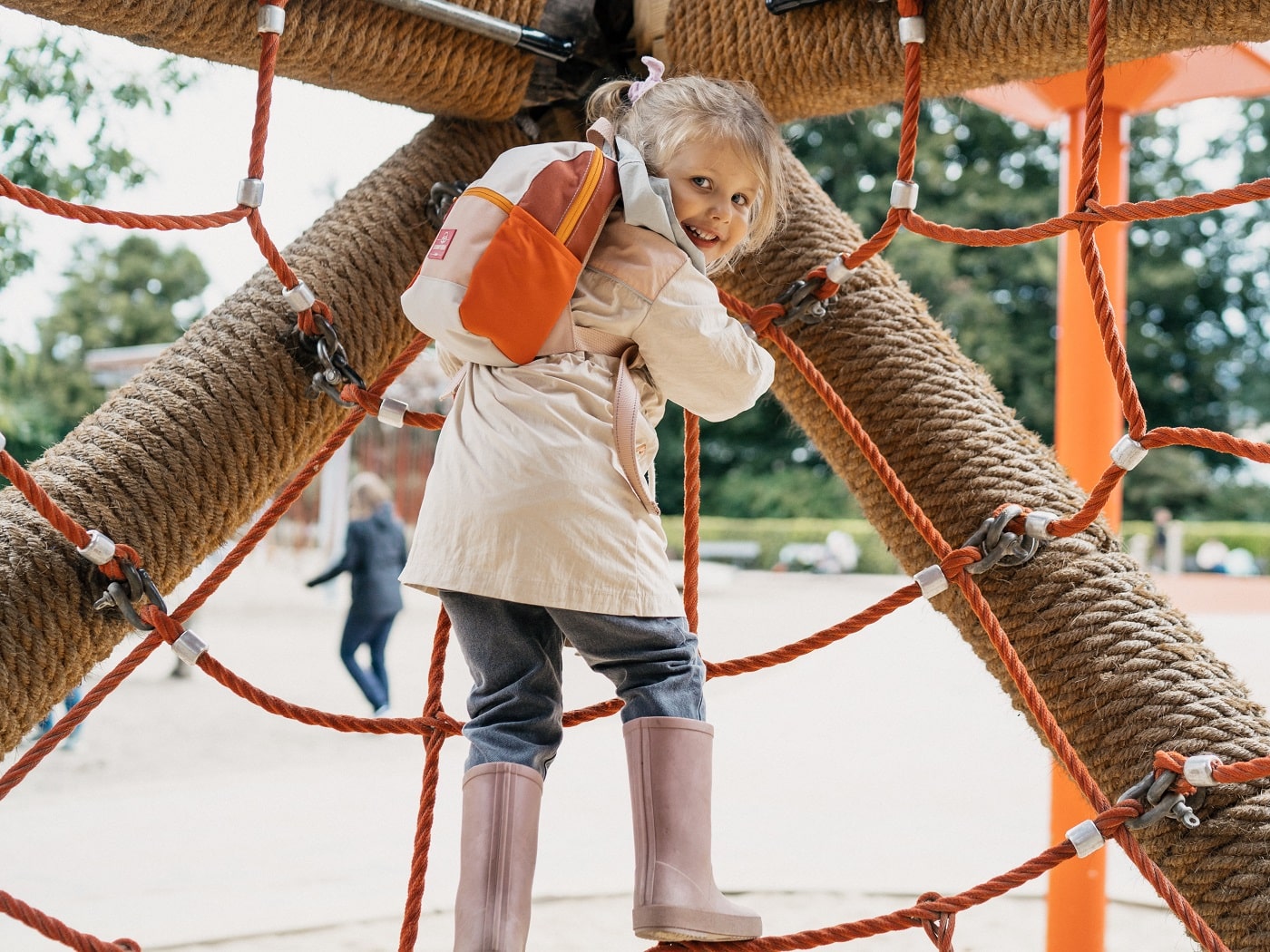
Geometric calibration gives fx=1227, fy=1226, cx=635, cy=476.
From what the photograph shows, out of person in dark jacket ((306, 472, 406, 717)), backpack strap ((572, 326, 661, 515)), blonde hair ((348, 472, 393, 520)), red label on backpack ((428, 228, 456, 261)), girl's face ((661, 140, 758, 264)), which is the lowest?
backpack strap ((572, 326, 661, 515))

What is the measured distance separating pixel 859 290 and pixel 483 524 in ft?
1.85

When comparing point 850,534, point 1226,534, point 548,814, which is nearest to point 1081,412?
point 548,814

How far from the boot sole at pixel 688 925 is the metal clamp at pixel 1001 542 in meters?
0.41

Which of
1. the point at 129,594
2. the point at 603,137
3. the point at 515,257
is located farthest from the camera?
the point at 129,594

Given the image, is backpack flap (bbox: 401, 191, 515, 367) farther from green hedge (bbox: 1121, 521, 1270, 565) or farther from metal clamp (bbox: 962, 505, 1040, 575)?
green hedge (bbox: 1121, 521, 1270, 565)

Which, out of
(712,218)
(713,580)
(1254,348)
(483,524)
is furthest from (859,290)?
(1254,348)

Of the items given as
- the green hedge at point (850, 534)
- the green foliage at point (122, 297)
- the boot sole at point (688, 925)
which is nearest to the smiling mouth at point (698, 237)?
the boot sole at point (688, 925)

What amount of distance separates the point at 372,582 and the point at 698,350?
147 inches

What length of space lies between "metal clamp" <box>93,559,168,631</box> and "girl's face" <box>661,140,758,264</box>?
59cm

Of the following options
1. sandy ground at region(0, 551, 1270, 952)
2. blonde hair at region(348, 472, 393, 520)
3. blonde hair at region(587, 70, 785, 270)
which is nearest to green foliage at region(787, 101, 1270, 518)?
sandy ground at region(0, 551, 1270, 952)

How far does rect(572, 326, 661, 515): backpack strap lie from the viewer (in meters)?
0.96

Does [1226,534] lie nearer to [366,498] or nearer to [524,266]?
[366,498]

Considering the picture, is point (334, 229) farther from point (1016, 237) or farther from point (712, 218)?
point (1016, 237)

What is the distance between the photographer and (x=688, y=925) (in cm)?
94
